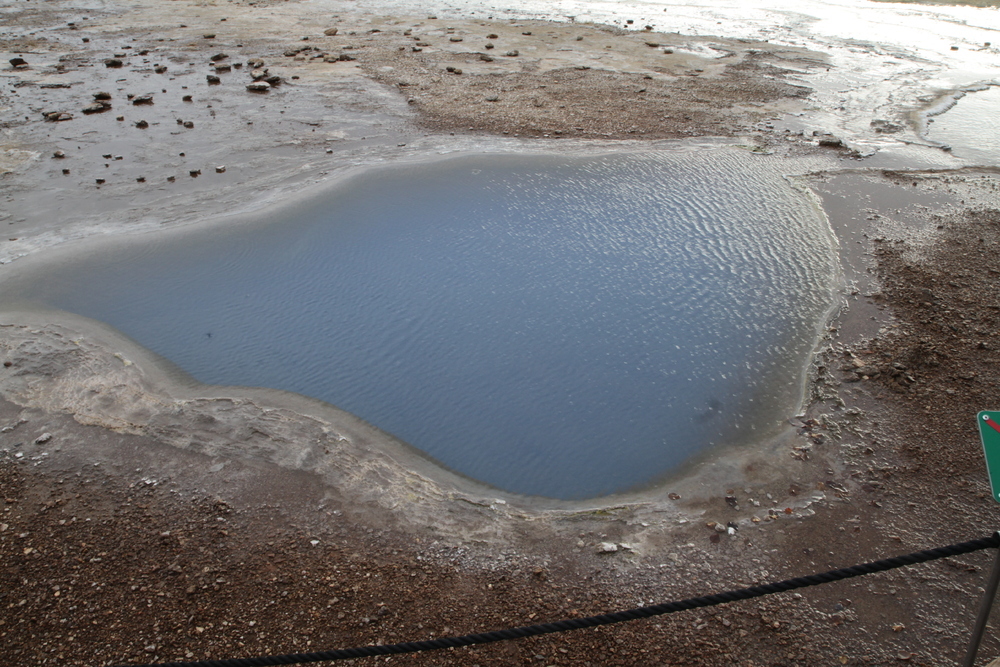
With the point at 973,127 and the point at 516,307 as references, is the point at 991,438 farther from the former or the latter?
the point at 973,127

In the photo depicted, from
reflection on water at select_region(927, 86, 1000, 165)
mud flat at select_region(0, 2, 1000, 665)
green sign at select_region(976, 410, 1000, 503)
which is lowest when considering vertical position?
mud flat at select_region(0, 2, 1000, 665)

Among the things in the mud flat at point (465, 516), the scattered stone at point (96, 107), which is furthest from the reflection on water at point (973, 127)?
the scattered stone at point (96, 107)

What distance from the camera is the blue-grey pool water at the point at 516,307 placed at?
4535 mm

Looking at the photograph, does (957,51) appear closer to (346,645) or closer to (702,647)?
(702,647)

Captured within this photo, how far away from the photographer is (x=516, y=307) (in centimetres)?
575

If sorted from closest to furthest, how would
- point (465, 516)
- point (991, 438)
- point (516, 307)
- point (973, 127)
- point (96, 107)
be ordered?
point (991, 438)
point (465, 516)
point (516, 307)
point (973, 127)
point (96, 107)

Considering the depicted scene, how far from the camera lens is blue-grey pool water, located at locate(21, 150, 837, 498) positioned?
4.54 metres

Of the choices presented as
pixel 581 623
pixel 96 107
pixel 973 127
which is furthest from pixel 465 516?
pixel 973 127

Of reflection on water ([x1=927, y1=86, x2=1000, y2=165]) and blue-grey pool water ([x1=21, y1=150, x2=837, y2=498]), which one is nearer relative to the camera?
blue-grey pool water ([x1=21, y1=150, x2=837, y2=498])

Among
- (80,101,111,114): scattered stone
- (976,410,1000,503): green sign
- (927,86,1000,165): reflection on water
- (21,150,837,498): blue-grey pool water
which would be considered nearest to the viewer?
(976,410,1000,503): green sign

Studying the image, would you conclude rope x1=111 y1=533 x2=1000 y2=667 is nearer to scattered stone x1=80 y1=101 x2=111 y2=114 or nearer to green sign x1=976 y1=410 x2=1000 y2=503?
green sign x1=976 y1=410 x2=1000 y2=503

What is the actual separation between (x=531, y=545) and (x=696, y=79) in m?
10.5

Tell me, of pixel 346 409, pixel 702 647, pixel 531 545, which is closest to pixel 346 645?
pixel 531 545

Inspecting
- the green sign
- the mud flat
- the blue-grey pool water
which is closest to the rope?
the green sign
